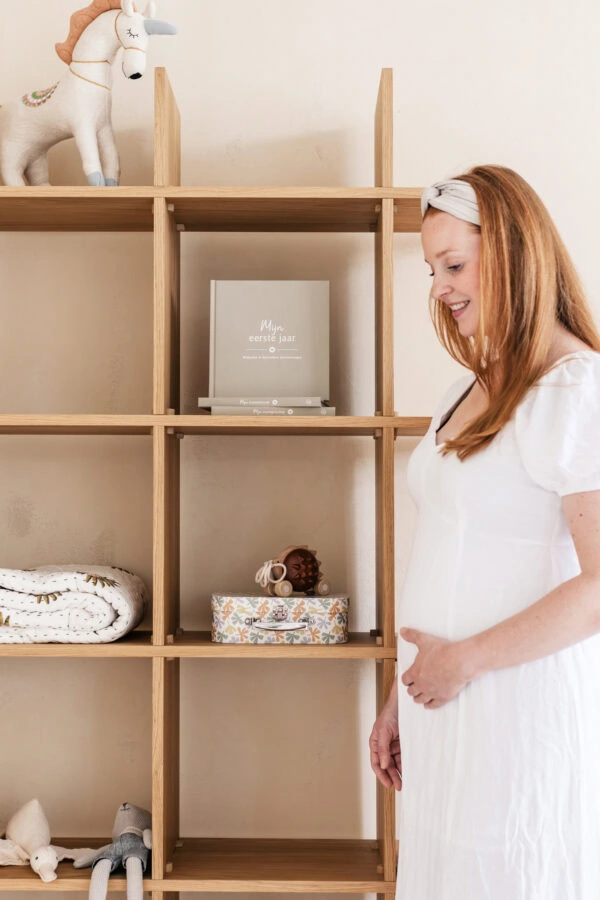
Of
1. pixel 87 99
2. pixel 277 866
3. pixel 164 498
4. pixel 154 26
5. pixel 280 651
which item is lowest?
pixel 277 866

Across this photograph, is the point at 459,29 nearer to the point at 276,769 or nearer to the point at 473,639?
the point at 473,639

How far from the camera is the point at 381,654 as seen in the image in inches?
61.6

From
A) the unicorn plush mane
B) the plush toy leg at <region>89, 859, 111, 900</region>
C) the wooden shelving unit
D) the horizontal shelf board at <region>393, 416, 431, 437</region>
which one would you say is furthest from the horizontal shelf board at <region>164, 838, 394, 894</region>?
the unicorn plush mane

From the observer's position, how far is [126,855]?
5.22 feet

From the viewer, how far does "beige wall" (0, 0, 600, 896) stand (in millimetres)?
1849

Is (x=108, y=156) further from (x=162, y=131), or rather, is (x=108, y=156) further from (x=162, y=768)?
(x=162, y=768)

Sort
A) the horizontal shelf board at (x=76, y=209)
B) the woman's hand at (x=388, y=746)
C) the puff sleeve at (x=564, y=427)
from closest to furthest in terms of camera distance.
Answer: the puff sleeve at (x=564, y=427), the woman's hand at (x=388, y=746), the horizontal shelf board at (x=76, y=209)

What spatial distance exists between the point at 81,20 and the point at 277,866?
5.31ft

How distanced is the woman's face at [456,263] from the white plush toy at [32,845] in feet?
3.84

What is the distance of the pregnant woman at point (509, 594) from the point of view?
3.53 ft

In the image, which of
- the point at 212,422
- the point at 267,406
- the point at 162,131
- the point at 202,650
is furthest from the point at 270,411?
the point at 162,131

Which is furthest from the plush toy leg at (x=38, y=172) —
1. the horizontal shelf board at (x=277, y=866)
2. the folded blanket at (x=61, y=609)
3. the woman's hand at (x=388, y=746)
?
the horizontal shelf board at (x=277, y=866)

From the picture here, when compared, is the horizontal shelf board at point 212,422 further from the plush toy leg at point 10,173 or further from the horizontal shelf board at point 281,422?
the plush toy leg at point 10,173

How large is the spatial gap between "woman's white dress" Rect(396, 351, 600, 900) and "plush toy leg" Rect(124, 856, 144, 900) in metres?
0.54
